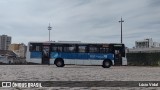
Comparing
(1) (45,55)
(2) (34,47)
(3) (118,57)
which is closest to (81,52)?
(1) (45,55)

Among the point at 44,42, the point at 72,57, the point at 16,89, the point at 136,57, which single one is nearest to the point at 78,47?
the point at 72,57

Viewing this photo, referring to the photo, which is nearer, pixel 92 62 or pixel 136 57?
pixel 92 62

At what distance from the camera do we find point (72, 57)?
36.9 metres

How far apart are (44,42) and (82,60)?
4.57 meters

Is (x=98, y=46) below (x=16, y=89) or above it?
above

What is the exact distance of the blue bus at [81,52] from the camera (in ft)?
121

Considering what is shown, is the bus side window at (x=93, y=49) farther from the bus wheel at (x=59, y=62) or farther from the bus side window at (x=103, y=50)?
the bus wheel at (x=59, y=62)

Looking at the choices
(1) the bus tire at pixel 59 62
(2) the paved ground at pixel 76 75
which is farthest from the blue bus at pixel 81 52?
(2) the paved ground at pixel 76 75

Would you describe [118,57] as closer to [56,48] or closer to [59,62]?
[59,62]

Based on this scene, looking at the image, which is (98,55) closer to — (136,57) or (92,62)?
(92,62)

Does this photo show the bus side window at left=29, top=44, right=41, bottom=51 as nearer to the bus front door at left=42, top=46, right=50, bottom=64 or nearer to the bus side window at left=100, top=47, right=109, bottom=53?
the bus front door at left=42, top=46, right=50, bottom=64

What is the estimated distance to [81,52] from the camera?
36.9 metres

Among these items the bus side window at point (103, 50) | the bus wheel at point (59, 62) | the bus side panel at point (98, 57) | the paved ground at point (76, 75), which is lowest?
the paved ground at point (76, 75)

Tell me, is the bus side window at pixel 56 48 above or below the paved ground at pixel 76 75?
above
